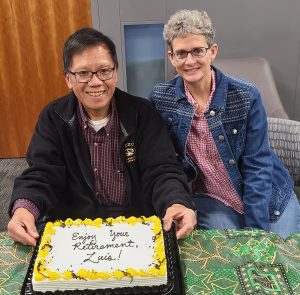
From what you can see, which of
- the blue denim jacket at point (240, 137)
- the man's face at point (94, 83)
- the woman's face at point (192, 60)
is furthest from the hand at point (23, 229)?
the woman's face at point (192, 60)

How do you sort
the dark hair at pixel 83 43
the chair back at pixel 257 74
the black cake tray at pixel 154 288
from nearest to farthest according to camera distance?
1. the black cake tray at pixel 154 288
2. the dark hair at pixel 83 43
3. the chair back at pixel 257 74

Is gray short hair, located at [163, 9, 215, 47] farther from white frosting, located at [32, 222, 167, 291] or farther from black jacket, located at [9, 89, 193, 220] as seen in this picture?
white frosting, located at [32, 222, 167, 291]

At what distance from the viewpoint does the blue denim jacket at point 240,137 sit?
Answer: 1.53m

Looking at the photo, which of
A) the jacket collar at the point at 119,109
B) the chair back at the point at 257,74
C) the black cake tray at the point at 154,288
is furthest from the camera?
the chair back at the point at 257,74

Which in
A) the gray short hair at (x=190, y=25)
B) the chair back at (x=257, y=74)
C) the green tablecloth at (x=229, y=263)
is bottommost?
the green tablecloth at (x=229, y=263)

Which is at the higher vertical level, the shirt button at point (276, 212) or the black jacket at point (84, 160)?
the black jacket at point (84, 160)

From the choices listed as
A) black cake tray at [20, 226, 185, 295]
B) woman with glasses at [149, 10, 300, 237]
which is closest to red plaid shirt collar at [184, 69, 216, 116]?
woman with glasses at [149, 10, 300, 237]

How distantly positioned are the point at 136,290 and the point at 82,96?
76cm

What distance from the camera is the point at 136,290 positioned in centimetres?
85

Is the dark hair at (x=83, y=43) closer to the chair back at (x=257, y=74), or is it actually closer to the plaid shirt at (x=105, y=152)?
the plaid shirt at (x=105, y=152)

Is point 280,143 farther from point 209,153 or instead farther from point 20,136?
point 20,136

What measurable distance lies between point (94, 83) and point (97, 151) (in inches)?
10.0

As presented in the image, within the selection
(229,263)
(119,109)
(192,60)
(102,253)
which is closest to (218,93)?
(192,60)

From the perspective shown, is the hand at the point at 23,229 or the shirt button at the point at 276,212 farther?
the shirt button at the point at 276,212
